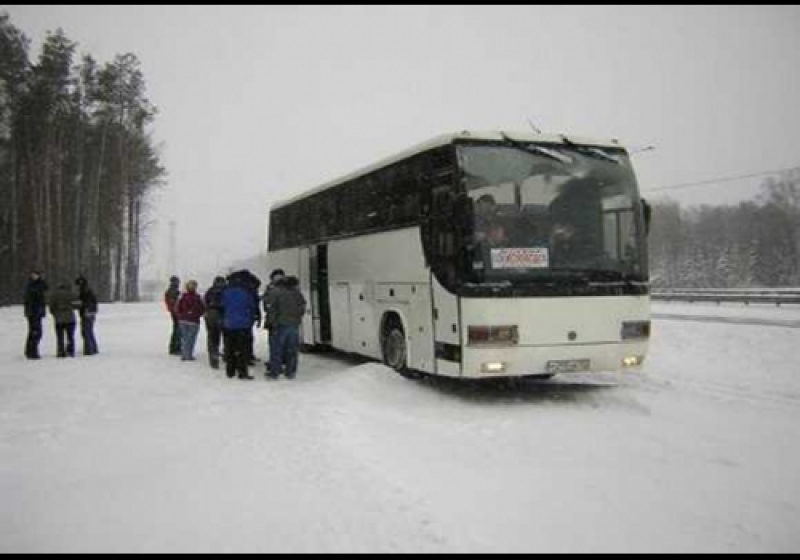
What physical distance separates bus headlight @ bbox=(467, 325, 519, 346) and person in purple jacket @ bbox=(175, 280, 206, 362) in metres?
7.20

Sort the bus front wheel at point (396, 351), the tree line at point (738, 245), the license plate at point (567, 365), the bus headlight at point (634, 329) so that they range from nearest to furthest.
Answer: the license plate at point (567, 365) → the bus headlight at point (634, 329) → the bus front wheel at point (396, 351) → the tree line at point (738, 245)

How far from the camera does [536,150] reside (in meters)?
9.93

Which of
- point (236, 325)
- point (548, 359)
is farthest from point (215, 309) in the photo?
point (548, 359)

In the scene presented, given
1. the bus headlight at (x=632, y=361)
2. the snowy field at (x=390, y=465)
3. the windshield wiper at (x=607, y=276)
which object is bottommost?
the snowy field at (x=390, y=465)

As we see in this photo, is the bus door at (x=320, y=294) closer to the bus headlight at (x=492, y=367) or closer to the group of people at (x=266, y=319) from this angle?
the group of people at (x=266, y=319)

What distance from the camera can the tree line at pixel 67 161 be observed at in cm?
3822

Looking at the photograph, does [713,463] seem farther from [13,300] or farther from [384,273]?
[13,300]

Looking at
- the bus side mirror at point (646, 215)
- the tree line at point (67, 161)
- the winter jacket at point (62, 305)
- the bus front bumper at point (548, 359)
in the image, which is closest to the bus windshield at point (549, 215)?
the bus side mirror at point (646, 215)

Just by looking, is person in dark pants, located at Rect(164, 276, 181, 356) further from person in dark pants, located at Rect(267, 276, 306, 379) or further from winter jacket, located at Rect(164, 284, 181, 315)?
person in dark pants, located at Rect(267, 276, 306, 379)

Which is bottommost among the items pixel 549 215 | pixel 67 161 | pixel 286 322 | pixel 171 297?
pixel 286 322

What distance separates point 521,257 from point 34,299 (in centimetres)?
1134

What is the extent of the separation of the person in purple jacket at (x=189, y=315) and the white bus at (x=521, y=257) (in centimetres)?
526

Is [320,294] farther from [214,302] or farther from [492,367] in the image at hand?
[492,367]

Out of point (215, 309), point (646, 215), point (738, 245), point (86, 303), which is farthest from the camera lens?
point (738, 245)
